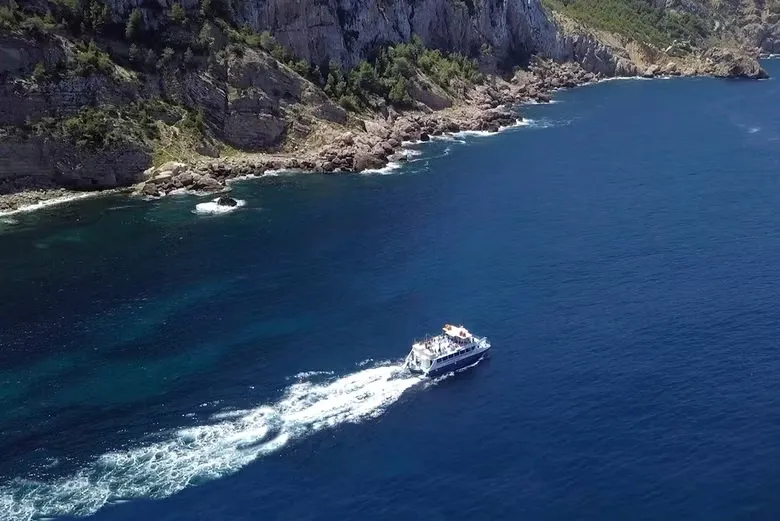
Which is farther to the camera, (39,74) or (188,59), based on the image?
(188,59)

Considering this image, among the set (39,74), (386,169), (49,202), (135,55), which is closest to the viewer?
(49,202)

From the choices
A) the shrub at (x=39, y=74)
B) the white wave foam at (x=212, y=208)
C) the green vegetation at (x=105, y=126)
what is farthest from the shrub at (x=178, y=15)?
the white wave foam at (x=212, y=208)

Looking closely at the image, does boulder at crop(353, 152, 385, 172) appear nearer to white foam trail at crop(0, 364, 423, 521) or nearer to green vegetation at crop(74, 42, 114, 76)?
green vegetation at crop(74, 42, 114, 76)

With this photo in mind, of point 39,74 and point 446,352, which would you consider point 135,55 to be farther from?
point 446,352

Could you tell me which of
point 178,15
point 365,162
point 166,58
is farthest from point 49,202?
point 365,162

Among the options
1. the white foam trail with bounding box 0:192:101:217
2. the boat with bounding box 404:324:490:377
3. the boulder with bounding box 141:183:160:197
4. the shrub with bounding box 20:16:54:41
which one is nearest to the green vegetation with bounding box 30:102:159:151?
the white foam trail with bounding box 0:192:101:217

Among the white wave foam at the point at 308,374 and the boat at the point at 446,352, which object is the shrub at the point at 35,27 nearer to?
the white wave foam at the point at 308,374

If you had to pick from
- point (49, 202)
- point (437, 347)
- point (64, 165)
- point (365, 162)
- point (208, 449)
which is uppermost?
point (64, 165)

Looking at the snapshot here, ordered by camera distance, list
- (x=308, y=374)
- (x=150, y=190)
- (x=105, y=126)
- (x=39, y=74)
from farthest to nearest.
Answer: (x=105, y=126) < (x=39, y=74) < (x=150, y=190) < (x=308, y=374)
